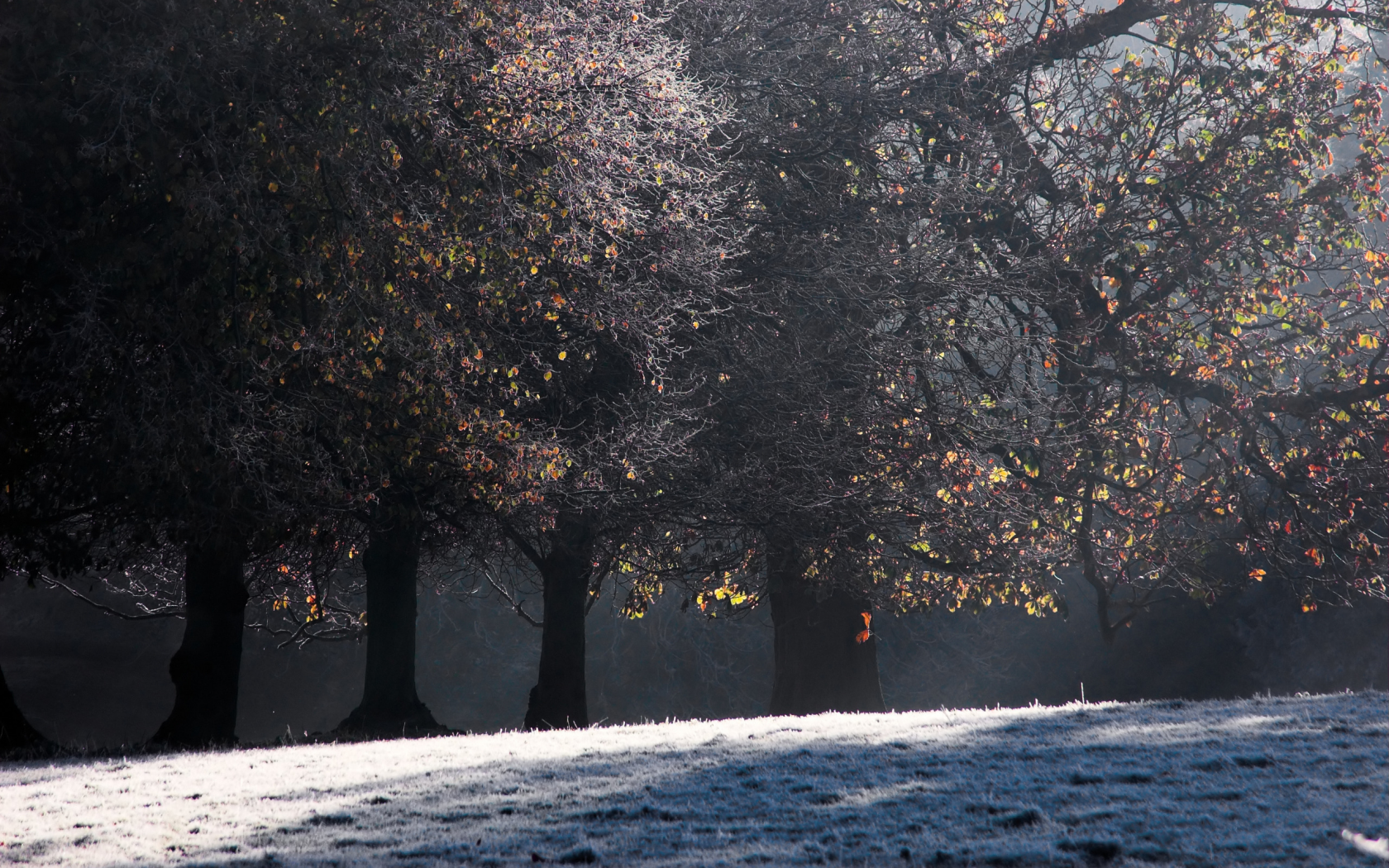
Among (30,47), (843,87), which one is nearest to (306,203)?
(30,47)

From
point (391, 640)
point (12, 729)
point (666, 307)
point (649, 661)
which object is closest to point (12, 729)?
point (12, 729)

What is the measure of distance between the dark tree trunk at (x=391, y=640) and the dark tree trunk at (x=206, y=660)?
1518 millimetres

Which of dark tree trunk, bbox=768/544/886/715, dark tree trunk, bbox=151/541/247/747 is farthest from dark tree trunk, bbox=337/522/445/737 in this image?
dark tree trunk, bbox=768/544/886/715

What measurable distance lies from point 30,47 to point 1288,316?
16405mm

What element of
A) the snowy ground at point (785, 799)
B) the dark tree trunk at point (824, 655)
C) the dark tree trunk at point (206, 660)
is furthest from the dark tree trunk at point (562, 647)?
the snowy ground at point (785, 799)

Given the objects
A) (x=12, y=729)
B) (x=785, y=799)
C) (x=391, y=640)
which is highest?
(x=391, y=640)

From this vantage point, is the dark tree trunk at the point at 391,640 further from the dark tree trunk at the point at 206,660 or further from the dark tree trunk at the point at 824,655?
the dark tree trunk at the point at 824,655

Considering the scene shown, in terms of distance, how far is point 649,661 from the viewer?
113 ft

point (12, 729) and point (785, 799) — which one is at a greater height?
point (12, 729)

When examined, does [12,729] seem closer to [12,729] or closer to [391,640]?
[12,729]

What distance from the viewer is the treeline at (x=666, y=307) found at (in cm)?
858

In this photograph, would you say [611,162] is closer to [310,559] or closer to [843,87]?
[843,87]

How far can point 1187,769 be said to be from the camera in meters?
5.54

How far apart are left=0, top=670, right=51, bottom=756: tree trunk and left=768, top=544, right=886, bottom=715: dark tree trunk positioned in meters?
9.55
